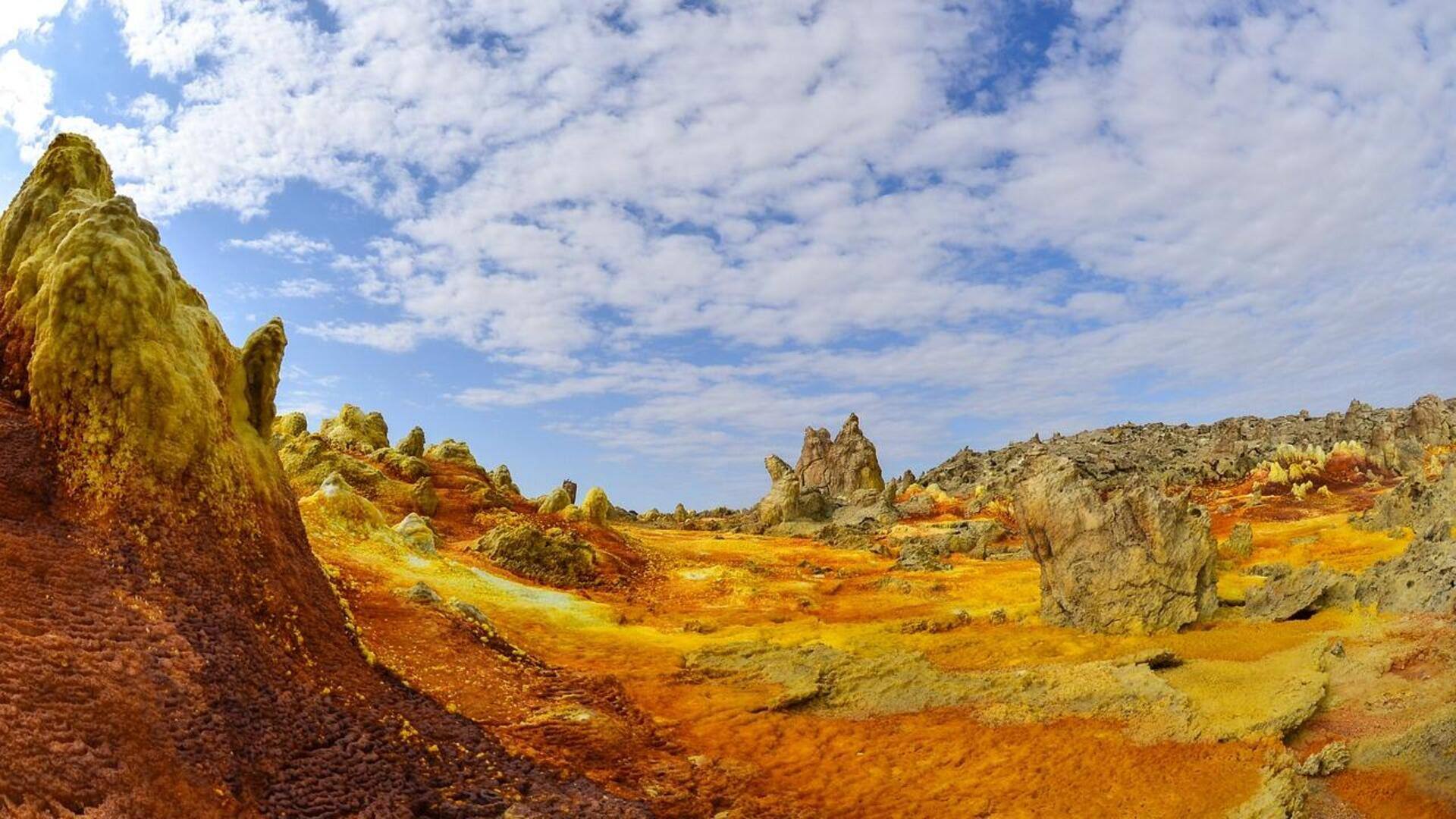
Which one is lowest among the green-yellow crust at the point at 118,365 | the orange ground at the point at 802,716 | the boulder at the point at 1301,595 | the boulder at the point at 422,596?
the orange ground at the point at 802,716

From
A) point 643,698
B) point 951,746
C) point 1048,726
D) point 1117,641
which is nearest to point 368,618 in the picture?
point 643,698

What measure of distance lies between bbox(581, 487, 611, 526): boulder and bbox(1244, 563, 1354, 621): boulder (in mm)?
27042

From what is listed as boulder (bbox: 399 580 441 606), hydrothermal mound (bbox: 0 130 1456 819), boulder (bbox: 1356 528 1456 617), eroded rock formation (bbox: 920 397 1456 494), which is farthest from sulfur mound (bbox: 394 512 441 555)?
eroded rock formation (bbox: 920 397 1456 494)

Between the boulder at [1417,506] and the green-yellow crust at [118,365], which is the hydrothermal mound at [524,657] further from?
the boulder at [1417,506]

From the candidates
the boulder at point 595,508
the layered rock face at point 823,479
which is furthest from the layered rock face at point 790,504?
the boulder at point 595,508

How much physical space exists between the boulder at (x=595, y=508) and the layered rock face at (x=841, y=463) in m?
31.4

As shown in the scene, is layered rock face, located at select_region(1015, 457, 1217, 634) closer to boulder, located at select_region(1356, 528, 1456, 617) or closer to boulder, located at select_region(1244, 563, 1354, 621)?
boulder, located at select_region(1244, 563, 1354, 621)

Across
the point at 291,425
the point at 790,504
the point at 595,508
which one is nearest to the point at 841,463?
the point at 790,504

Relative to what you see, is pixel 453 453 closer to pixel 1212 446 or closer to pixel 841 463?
pixel 841 463

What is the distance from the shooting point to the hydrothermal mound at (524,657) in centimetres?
740

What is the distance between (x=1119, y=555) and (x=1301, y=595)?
11.7ft

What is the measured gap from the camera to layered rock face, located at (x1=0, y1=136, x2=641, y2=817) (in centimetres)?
643

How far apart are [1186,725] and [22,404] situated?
53.8 feet

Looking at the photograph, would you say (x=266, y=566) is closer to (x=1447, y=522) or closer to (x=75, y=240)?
(x=75, y=240)
